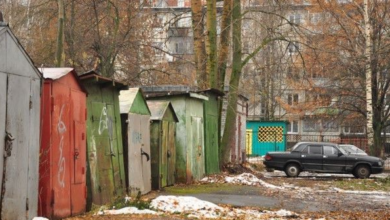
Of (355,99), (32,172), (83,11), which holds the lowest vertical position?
(32,172)

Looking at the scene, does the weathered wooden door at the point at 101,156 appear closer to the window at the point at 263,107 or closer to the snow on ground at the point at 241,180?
the snow on ground at the point at 241,180

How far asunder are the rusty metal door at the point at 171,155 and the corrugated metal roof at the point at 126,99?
117 inches

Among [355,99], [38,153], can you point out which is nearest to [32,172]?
[38,153]

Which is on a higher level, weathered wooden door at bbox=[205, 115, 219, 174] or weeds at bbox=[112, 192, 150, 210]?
weathered wooden door at bbox=[205, 115, 219, 174]

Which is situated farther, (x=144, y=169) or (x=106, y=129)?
(x=144, y=169)

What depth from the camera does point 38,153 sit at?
33.7ft

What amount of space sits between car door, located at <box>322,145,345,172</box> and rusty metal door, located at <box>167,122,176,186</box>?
1131 cm

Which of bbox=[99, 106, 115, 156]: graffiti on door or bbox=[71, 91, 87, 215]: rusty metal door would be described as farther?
bbox=[99, 106, 115, 156]: graffiti on door

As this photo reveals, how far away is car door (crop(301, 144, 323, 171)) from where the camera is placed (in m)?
29.1

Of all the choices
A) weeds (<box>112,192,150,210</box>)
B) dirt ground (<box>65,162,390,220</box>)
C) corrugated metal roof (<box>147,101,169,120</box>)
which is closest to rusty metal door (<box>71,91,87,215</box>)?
dirt ground (<box>65,162,390,220</box>)

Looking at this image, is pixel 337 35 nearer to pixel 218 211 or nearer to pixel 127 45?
pixel 127 45

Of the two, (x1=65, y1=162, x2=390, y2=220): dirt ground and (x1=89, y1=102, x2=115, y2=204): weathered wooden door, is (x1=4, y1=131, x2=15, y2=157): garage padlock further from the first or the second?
(x1=89, y1=102, x2=115, y2=204): weathered wooden door

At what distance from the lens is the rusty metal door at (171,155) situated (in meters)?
18.9

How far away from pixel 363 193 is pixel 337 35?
21560 millimetres
